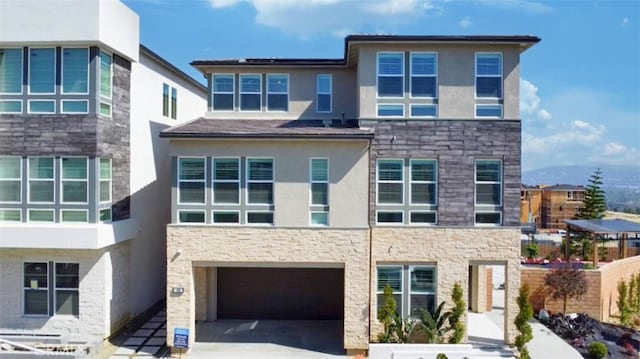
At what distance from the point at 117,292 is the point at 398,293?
28.4 feet

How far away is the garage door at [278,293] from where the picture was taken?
16531 millimetres

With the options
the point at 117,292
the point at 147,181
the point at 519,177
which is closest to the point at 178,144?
the point at 147,181

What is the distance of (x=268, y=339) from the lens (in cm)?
1437

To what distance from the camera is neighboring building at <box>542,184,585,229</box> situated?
5250cm

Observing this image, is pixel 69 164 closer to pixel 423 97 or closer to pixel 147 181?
pixel 147 181

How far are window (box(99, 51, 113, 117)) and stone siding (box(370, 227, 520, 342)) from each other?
28.8 feet

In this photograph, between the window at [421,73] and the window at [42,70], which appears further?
the window at [421,73]

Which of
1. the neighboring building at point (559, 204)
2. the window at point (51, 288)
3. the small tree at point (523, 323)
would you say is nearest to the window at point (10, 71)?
the window at point (51, 288)

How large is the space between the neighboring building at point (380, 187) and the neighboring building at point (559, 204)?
145 feet

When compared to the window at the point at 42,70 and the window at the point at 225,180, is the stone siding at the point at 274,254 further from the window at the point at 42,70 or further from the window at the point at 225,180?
the window at the point at 42,70

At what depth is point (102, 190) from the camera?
13.7 m

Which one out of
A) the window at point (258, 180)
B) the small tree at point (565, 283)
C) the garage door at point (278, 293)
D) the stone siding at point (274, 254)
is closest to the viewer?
the stone siding at point (274, 254)

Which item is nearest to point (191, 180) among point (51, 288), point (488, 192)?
point (51, 288)

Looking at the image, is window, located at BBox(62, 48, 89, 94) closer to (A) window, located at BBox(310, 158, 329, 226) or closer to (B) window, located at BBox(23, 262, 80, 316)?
(B) window, located at BBox(23, 262, 80, 316)
